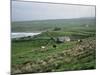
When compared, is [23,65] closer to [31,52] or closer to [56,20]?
[31,52]

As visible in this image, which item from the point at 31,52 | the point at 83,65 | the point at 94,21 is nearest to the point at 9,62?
the point at 31,52

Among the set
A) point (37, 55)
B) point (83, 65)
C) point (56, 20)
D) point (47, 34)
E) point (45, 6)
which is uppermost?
point (45, 6)

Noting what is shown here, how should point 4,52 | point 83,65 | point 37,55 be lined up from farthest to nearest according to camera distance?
point 83,65 → point 37,55 → point 4,52

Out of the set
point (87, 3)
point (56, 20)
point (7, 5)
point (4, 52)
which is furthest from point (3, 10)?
point (87, 3)

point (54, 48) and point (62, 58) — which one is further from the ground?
point (54, 48)

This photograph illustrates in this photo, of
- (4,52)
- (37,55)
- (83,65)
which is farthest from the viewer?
(83,65)

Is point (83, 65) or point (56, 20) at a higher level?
point (56, 20)

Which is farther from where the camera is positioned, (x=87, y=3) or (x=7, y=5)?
(x=87, y=3)
